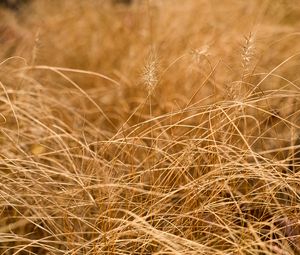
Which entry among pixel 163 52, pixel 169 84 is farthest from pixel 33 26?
pixel 169 84

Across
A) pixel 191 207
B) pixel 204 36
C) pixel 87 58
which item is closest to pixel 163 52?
pixel 204 36

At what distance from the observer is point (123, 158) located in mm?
2057

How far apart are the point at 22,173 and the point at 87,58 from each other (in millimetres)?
1734

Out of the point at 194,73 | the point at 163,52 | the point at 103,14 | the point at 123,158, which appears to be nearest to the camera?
the point at 123,158

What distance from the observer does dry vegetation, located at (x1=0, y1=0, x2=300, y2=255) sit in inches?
65.9

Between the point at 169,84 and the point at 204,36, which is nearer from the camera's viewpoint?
the point at 169,84

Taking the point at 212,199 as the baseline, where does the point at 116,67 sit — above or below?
below

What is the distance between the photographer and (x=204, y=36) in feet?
10.7

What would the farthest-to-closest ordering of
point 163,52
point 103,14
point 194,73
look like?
1. point 103,14
2. point 163,52
3. point 194,73

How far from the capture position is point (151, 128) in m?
1.88

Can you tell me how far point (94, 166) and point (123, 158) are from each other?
0.18m

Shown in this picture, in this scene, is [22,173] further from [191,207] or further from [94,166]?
[191,207]

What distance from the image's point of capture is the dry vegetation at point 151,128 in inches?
65.9

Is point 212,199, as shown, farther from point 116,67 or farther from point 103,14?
point 103,14
